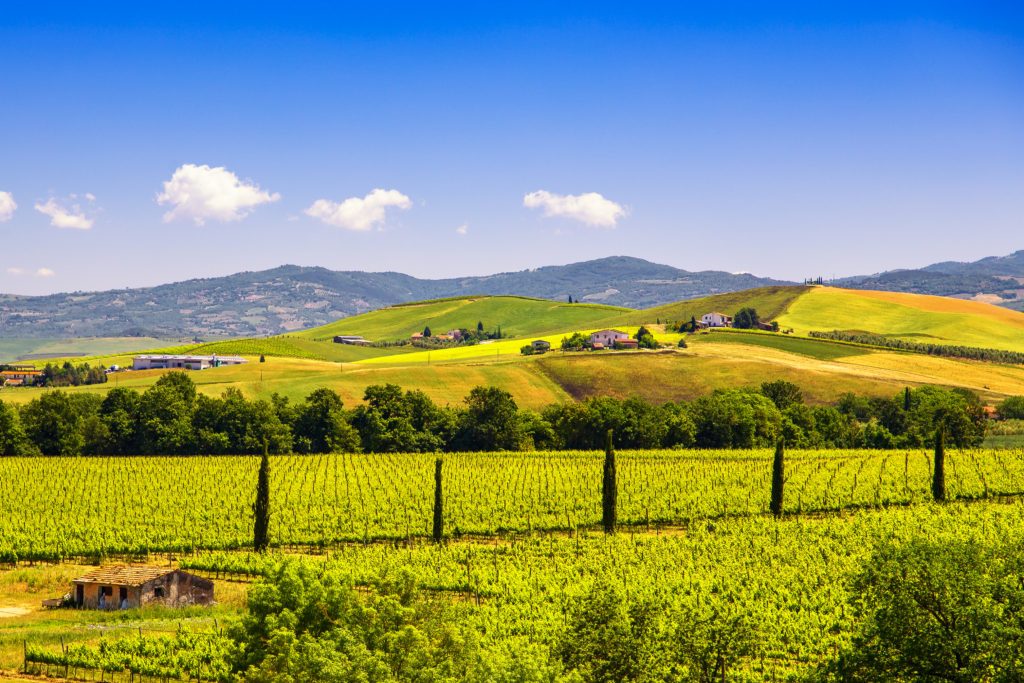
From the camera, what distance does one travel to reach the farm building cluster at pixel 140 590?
49.4 m

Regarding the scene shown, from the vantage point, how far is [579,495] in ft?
257

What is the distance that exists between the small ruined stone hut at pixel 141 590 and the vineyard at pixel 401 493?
1128 cm

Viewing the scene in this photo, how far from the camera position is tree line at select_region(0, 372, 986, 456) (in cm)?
10688

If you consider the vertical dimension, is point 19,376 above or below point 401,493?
above

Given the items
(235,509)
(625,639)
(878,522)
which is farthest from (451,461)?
(625,639)

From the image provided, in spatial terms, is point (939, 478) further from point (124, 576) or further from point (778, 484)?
point (124, 576)

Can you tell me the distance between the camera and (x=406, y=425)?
11106 cm

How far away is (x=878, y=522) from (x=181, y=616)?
165ft

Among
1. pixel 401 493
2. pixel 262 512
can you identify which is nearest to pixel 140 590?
pixel 262 512

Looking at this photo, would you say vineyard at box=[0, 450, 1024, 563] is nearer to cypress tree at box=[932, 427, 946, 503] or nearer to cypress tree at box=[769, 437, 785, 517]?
cypress tree at box=[932, 427, 946, 503]

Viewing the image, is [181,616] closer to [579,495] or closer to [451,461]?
[579,495]

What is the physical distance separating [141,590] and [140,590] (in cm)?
6

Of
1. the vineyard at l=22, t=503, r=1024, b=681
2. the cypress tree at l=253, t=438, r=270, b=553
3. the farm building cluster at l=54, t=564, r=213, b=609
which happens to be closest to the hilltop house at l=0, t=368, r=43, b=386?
the cypress tree at l=253, t=438, r=270, b=553

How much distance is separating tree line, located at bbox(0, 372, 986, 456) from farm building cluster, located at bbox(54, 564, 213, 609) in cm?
5479
